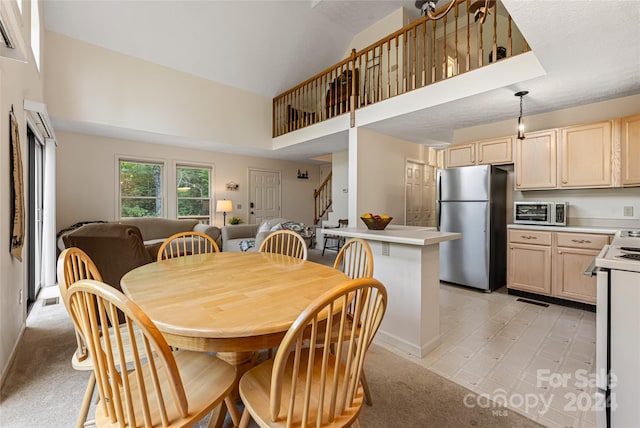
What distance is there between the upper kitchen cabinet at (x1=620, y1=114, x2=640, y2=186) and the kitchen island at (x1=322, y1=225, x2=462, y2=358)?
7.26ft

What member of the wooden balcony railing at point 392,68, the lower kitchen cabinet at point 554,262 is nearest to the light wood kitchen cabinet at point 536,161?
the lower kitchen cabinet at point 554,262

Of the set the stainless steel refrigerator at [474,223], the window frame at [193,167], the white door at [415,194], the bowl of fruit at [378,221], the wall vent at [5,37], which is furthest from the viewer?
the window frame at [193,167]

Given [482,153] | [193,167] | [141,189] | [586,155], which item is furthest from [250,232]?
[586,155]

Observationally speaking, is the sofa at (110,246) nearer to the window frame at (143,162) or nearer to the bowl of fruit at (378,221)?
the bowl of fruit at (378,221)

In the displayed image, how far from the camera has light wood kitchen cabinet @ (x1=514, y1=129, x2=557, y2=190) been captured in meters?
3.41

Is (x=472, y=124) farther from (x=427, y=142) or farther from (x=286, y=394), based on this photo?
(x=286, y=394)

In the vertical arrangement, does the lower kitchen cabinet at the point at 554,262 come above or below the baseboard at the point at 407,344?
above

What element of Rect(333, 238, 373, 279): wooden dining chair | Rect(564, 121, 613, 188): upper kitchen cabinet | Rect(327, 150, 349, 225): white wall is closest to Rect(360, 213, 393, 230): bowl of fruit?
Rect(333, 238, 373, 279): wooden dining chair

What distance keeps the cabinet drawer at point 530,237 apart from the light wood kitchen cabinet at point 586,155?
0.62 m

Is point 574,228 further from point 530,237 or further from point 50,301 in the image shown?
point 50,301

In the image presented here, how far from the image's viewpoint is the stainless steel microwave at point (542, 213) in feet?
11.1

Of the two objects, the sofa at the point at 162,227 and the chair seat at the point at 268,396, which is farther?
the sofa at the point at 162,227

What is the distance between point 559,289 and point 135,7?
6758 millimetres

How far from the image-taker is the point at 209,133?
5.45 m
